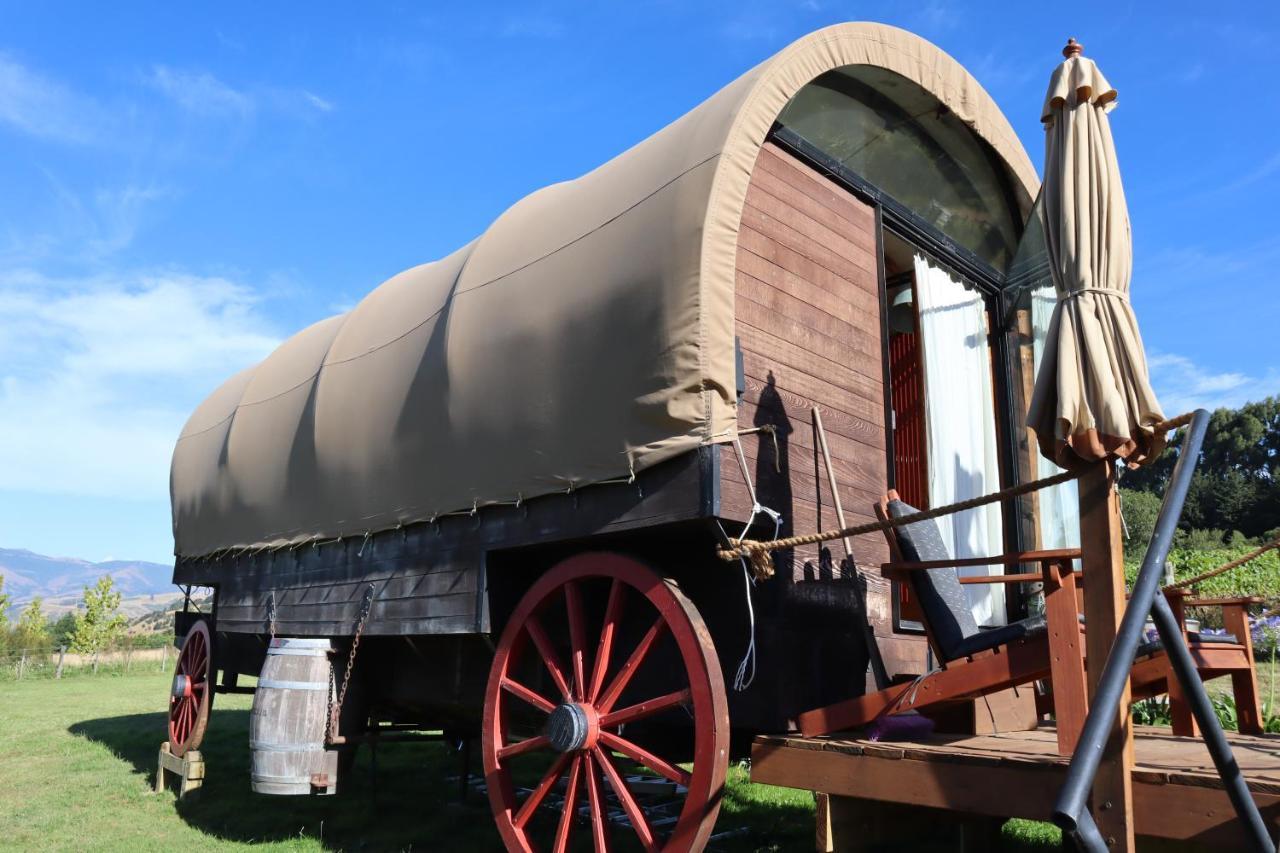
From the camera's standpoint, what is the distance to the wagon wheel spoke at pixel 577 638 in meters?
4.22

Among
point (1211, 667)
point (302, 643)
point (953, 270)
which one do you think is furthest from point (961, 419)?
point (302, 643)

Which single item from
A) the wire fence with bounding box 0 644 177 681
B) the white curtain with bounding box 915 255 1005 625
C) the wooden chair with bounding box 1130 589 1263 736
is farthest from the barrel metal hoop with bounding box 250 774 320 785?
the wire fence with bounding box 0 644 177 681

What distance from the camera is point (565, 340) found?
4281 millimetres

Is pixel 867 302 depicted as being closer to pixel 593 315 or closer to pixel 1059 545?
pixel 593 315

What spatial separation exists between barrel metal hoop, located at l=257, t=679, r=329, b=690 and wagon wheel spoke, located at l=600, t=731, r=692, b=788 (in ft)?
8.01

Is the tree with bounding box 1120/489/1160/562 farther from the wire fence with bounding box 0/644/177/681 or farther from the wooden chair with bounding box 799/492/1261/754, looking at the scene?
the wooden chair with bounding box 799/492/1261/754

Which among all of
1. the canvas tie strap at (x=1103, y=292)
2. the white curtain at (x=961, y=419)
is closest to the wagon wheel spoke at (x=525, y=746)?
the white curtain at (x=961, y=419)

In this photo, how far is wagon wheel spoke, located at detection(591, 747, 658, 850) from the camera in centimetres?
378

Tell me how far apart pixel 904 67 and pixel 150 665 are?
1104 inches

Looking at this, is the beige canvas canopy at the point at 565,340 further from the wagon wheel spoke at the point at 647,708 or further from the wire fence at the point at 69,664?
the wire fence at the point at 69,664

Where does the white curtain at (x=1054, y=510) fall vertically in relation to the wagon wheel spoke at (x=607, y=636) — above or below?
above

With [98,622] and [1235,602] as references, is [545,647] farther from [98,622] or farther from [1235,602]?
[98,622]

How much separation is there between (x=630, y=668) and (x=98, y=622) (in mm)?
40406

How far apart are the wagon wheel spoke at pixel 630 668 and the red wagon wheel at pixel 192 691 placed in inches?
194
